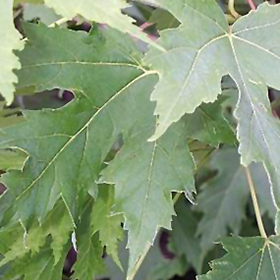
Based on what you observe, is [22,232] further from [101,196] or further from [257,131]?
[257,131]

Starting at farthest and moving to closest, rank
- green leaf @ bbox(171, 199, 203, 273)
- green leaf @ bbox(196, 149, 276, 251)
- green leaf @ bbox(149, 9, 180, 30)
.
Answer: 1. green leaf @ bbox(171, 199, 203, 273)
2. green leaf @ bbox(196, 149, 276, 251)
3. green leaf @ bbox(149, 9, 180, 30)

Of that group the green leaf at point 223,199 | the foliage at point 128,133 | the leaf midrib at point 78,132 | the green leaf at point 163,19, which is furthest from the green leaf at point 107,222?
the green leaf at point 223,199

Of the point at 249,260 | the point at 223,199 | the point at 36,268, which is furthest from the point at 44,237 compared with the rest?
the point at 223,199

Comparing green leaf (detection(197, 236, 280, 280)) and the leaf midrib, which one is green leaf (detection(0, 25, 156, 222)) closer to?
the leaf midrib

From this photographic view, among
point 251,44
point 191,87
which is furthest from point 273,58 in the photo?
point 191,87

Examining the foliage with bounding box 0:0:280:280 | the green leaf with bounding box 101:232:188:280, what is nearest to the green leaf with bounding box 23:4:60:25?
the foliage with bounding box 0:0:280:280

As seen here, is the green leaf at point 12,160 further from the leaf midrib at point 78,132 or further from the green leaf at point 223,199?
the green leaf at point 223,199

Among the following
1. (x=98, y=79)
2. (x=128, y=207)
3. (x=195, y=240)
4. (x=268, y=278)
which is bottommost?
(x=195, y=240)
